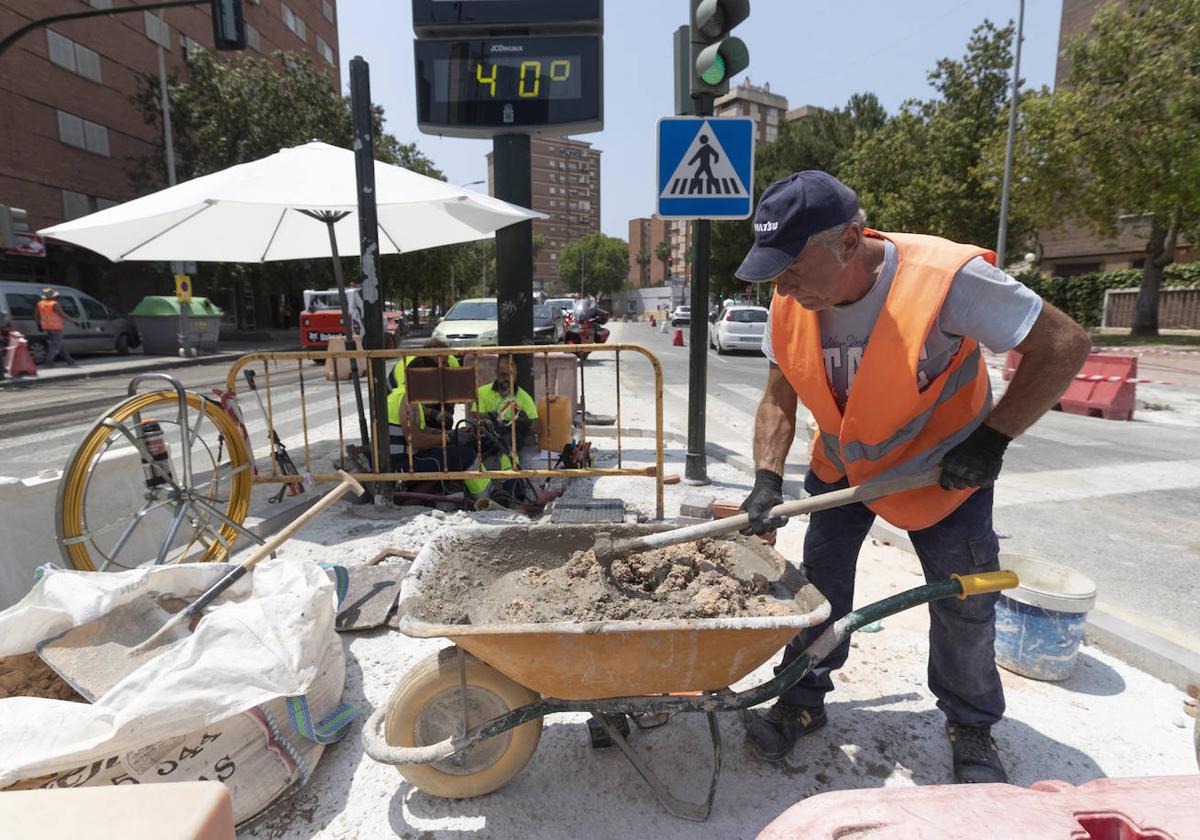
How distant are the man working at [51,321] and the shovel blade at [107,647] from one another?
55.5ft

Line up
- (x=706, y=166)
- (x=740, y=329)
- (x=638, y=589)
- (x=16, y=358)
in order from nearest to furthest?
(x=638, y=589) → (x=706, y=166) → (x=16, y=358) → (x=740, y=329)

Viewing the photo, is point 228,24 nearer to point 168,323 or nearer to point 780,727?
point 780,727

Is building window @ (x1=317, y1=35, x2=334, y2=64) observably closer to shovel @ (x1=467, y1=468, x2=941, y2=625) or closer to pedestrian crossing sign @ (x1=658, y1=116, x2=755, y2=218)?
pedestrian crossing sign @ (x1=658, y1=116, x2=755, y2=218)

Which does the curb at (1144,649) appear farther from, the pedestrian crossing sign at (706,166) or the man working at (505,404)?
the man working at (505,404)

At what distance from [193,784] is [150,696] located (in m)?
1.08

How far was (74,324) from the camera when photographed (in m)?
16.9

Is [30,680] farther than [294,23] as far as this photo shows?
No

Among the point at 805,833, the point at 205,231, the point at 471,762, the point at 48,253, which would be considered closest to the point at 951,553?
the point at 805,833

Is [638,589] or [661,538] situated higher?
[661,538]

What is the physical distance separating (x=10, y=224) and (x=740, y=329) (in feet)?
55.1

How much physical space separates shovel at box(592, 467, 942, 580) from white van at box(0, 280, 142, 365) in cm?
1784

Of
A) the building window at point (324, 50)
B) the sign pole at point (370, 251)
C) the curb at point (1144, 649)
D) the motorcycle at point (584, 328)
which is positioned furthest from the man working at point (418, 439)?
the building window at point (324, 50)

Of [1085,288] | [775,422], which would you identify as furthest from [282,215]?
[1085,288]

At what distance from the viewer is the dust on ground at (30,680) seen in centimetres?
224
